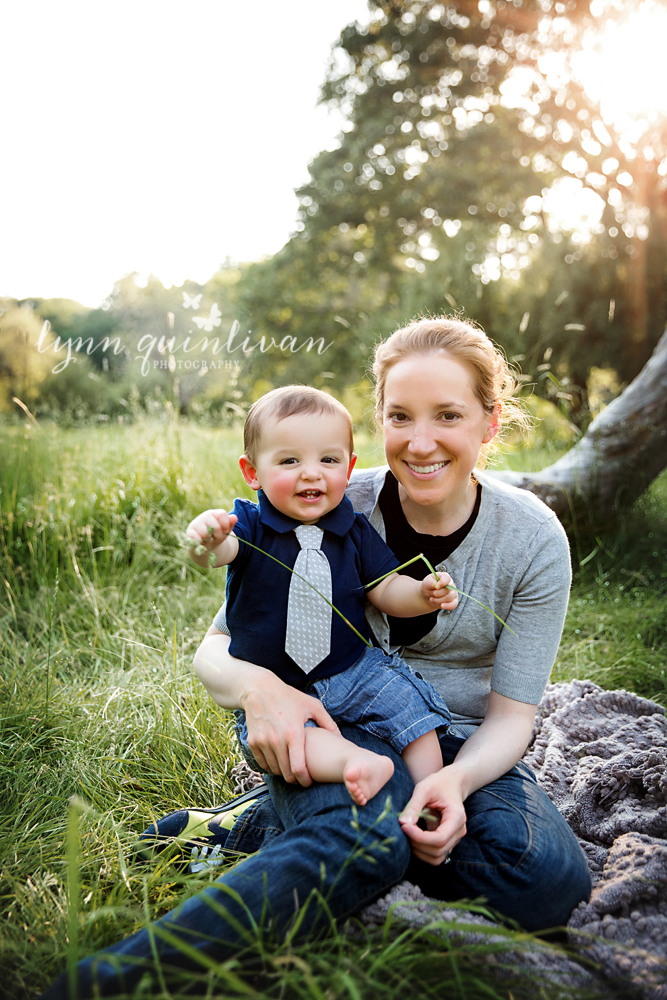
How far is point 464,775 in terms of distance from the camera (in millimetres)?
1545

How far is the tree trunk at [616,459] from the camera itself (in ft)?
13.1

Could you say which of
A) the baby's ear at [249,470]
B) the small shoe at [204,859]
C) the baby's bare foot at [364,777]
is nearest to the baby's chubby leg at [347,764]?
the baby's bare foot at [364,777]

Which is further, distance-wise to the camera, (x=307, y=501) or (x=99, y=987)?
(x=307, y=501)

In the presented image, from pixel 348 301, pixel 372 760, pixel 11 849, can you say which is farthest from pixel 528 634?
pixel 348 301

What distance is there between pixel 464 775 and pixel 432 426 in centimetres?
86

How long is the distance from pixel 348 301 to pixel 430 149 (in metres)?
4.84

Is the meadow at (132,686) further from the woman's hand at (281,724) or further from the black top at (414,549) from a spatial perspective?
the black top at (414,549)

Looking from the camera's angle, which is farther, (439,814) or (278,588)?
(278,588)

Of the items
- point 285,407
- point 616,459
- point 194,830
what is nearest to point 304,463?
point 285,407

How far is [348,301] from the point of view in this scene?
16797 millimetres

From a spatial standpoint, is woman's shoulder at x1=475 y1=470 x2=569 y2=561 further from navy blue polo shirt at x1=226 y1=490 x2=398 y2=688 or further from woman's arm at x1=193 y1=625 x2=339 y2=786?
woman's arm at x1=193 y1=625 x2=339 y2=786

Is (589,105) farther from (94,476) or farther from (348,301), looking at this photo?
(94,476)

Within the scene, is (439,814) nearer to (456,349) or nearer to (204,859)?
(204,859)

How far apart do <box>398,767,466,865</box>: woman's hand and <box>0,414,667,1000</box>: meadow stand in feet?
0.54
